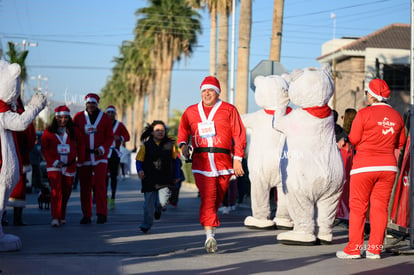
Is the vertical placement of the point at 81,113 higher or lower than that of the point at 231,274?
higher

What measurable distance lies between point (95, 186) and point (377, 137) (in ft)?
19.2

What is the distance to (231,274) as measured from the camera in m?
7.51

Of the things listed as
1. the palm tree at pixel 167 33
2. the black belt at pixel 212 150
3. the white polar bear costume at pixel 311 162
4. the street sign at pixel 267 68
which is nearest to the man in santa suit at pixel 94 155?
the black belt at pixel 212 150

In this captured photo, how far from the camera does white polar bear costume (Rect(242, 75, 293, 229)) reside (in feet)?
40.1

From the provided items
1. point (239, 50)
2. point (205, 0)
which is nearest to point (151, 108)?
point (205, 0)

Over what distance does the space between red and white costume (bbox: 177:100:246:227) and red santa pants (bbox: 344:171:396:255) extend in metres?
1.54

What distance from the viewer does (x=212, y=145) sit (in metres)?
9.71

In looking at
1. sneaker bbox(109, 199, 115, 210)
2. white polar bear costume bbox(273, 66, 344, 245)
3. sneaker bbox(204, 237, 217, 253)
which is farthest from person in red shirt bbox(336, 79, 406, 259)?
sneaker bbox(109, 199, 115, 210)

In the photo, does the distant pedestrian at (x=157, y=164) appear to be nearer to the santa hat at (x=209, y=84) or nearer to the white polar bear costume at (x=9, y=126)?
the santa hat at (x=209, y=84)

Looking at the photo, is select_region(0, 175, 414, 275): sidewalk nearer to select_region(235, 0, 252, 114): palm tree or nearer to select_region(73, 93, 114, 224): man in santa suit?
select_region(73, 93, 114, 224): man in santa suit

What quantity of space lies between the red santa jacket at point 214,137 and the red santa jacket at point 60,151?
3.43 metres

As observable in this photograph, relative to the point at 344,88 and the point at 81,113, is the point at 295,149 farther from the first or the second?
the point at 344,88

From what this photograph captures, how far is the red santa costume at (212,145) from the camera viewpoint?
9.61 metres

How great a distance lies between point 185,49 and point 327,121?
150 feet
